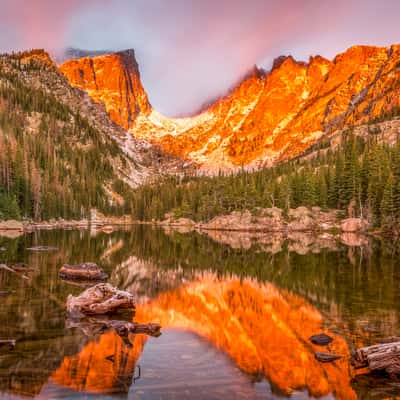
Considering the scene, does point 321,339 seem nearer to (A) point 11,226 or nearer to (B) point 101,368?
(B) point 101,368

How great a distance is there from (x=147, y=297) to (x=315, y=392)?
1488 centimetres

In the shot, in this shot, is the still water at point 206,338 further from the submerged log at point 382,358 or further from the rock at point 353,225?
the rock at point 353,225

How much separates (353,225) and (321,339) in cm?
9575

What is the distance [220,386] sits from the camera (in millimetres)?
11414

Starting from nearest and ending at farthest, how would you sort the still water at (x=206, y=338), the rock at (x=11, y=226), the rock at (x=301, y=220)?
the still water at (x=206, y=338) < the rock at (x=11, y=226) < the rock at (x=301, y=220)

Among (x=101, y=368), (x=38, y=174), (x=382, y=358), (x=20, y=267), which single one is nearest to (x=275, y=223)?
(x=38, y=174)

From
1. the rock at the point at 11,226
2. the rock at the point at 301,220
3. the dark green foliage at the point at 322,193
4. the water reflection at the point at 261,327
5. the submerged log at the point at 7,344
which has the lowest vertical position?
the water reflection at the point at 261,327

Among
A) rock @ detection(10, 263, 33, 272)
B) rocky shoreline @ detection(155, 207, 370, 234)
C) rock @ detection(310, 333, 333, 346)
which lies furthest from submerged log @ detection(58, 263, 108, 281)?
rocky shoreline @ detection(155, 207, 370, 234)

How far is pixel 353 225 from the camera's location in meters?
104

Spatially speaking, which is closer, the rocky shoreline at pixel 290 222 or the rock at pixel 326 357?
the rock at pixel 326 357

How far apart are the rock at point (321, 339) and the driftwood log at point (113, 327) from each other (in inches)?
249

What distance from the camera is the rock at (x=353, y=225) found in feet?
336

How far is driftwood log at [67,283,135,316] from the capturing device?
755 inches

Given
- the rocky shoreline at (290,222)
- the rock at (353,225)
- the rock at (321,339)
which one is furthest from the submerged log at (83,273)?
the rock at (353,225)
